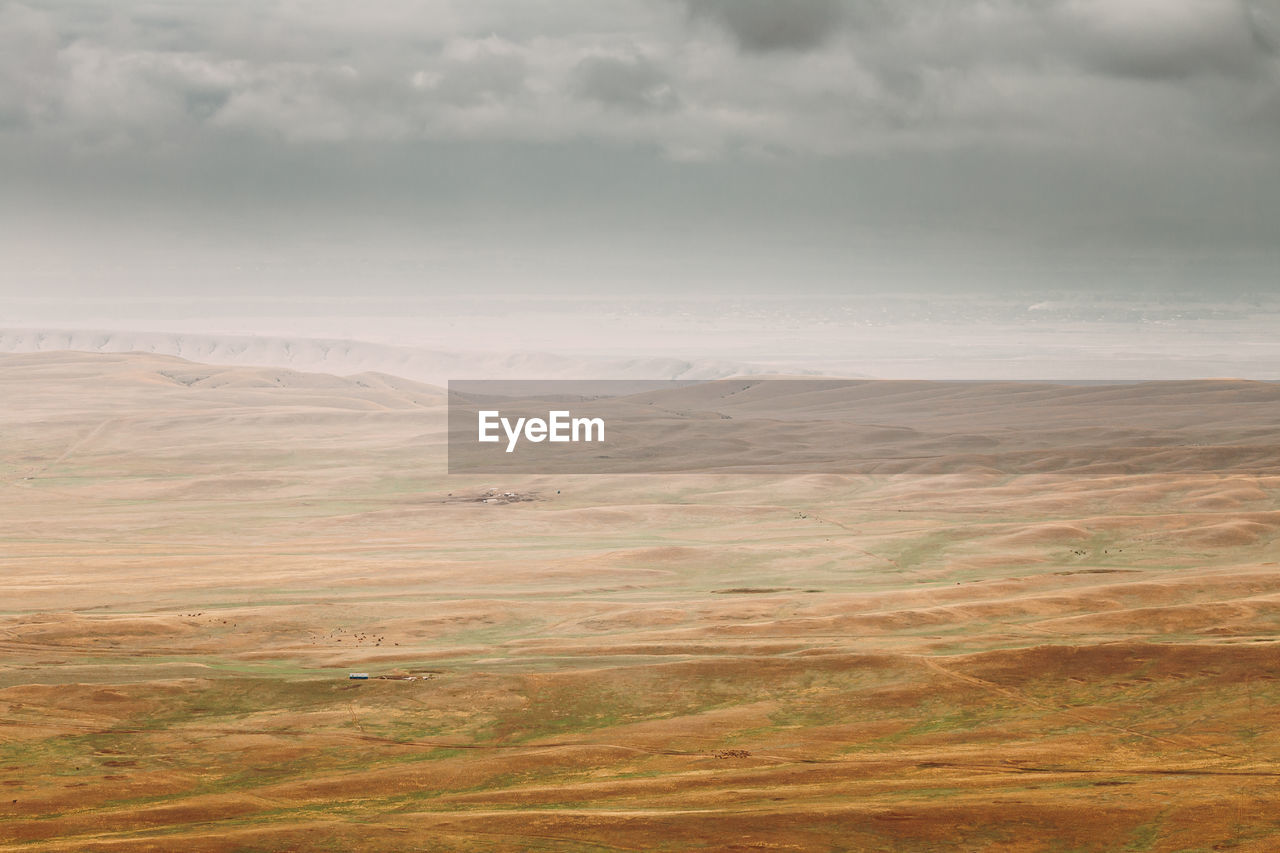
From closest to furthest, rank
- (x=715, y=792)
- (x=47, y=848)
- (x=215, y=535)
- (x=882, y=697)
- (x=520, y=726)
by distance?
(x=47, y=848) → (x=715, y=792) → (x=520, y=726) → (x=882, y=697) → (x=215, y=535)

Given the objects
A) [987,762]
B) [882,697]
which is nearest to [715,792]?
[987,762]

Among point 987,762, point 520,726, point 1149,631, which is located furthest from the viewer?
point 1149,631

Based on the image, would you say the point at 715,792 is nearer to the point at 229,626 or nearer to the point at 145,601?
the point at 229,626

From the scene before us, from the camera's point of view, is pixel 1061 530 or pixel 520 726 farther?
pixel 1061 530

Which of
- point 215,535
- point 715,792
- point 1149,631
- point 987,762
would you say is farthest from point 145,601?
point 1149,631

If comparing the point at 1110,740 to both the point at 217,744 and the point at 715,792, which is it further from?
the point at 217,744

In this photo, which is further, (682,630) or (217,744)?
(682,630)

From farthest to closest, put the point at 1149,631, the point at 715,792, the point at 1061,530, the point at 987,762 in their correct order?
the point at 1061,530, the point at 1149,631, the point at 987,762, the point at 715,792

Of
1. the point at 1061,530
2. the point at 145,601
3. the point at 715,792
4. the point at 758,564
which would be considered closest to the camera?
the point at 715,792
